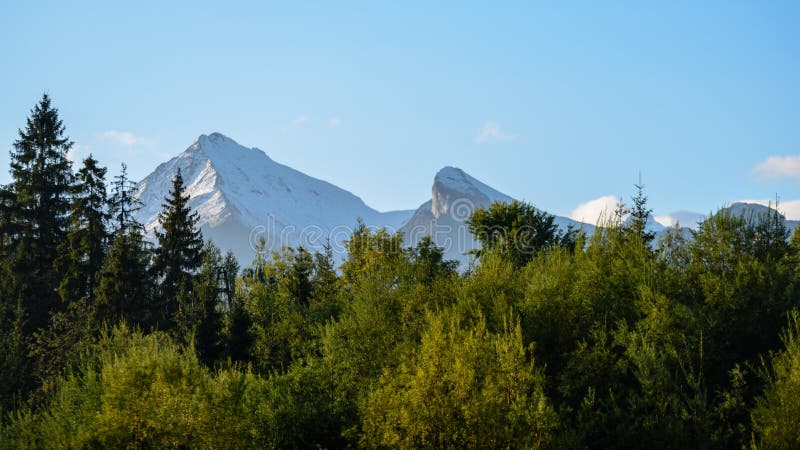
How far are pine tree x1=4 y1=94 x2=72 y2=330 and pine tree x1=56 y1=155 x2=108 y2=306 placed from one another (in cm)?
159

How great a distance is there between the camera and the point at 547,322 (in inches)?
1291

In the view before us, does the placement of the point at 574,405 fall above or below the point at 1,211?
below

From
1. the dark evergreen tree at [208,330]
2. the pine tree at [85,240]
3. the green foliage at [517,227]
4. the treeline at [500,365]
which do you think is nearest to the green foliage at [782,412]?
the treeline at [500,365]

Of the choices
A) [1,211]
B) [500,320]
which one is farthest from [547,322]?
[1,211]

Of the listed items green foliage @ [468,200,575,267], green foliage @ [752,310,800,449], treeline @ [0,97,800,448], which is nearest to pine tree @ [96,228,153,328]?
treeline @ [0,97,800,448]

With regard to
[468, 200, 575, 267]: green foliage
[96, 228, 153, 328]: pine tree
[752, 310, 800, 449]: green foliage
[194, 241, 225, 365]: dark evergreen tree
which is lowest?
[752, 310, 800, 449]: green foliage

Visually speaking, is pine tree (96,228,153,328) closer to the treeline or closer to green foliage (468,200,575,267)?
the treeline

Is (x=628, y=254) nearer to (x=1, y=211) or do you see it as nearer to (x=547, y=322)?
(x=547, y=322)

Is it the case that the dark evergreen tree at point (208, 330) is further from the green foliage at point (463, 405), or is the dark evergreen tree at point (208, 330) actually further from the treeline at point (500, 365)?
the green foliage at point (463, 405)

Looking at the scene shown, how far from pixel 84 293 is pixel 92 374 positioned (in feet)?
136

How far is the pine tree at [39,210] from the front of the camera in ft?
218

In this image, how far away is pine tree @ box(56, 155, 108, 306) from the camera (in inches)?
2616

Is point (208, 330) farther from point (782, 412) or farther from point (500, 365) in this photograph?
point (782, 412)

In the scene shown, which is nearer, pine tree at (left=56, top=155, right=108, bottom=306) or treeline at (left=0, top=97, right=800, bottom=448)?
treeline at (left=0, top=97, right=800, bottom=448)
